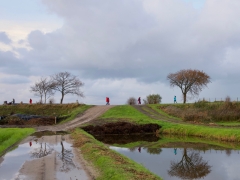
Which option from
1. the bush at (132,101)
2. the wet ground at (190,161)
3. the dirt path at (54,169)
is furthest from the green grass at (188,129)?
the bush at (132,101)

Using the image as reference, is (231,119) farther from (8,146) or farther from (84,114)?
(8,146)

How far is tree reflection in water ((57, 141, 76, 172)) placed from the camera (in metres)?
17.0

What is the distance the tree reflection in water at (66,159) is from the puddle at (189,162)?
4674 mm

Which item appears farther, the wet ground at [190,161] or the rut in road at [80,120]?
the rut in road at [80,120]

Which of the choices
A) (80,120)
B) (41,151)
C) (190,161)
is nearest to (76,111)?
(80,120)

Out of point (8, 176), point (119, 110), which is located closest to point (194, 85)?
point (119, 110)

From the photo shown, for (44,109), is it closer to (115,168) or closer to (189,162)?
(189,162)

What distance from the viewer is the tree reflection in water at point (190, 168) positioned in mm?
16953

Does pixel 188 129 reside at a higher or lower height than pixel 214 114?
lower

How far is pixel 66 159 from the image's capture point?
65.5 ft

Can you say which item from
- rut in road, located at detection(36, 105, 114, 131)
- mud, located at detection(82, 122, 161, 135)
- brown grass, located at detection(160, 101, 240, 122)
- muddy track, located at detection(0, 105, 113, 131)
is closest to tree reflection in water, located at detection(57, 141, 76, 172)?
mud, located at detection(82, 122, 161, 135)

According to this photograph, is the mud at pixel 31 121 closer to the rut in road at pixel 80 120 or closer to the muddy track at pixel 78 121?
the muddy track at pixel 78 121

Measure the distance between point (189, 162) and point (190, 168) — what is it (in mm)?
2010

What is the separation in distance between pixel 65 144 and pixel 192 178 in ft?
47.4
